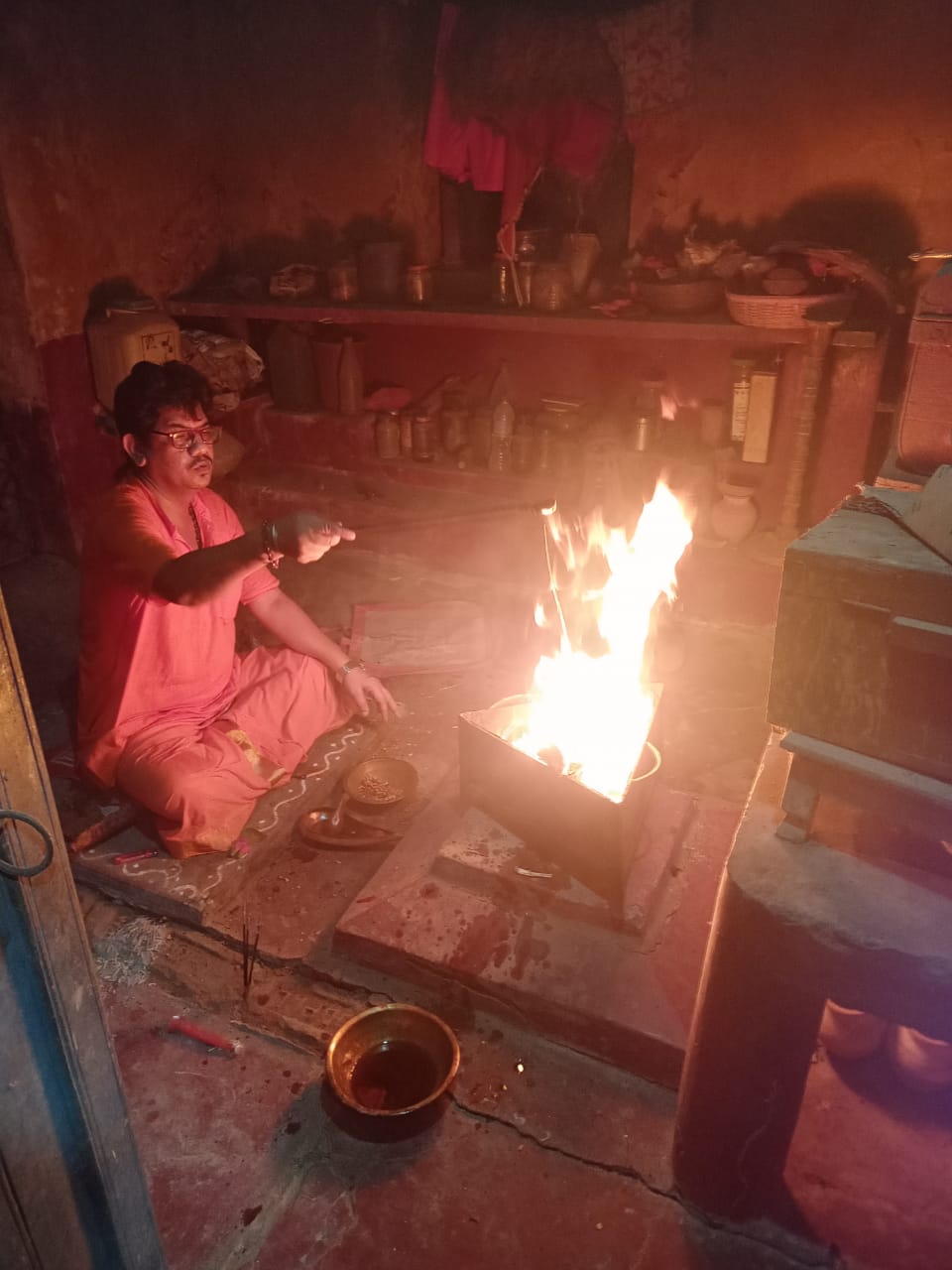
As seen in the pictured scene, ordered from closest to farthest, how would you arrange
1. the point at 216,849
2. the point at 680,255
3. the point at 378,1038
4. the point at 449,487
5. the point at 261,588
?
the point at 378,1038 → the point at 216,849 → the point at 261,588 → the point at 680,255 → the point at 449,487

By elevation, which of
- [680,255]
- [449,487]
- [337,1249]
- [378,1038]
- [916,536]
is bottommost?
[337,1249]

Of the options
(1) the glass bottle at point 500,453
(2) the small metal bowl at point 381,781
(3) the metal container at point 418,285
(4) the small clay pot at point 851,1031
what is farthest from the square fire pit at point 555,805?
(3) the metal container at point 418,285

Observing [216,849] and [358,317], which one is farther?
[358,317]

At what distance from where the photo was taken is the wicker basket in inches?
187

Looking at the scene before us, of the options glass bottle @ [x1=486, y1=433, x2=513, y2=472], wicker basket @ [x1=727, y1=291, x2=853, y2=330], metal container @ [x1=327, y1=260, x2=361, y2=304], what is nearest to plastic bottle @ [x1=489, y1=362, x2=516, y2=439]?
glass bottle @ [x1=486, y1=433, x2=513, y2=472]

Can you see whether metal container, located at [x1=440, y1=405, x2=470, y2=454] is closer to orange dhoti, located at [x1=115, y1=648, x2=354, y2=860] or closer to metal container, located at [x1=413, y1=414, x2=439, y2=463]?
metal container, located at [x1=413, y1=414, x2=439, y2=463]

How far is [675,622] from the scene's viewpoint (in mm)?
5477

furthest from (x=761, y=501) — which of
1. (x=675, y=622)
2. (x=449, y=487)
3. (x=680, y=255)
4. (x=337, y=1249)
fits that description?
(x=337, y=1249)

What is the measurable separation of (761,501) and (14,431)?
16.5 feet

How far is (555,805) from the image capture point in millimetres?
3330

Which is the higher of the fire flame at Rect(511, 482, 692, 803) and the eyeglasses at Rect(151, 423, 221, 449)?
the eyeglasses at Rect(151, 423, 221, 449)

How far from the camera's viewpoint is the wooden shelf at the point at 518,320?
496 cm

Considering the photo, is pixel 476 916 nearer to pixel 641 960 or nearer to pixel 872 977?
pixel 641 960

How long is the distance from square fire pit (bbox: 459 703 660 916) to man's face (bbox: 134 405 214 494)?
5.35ft
